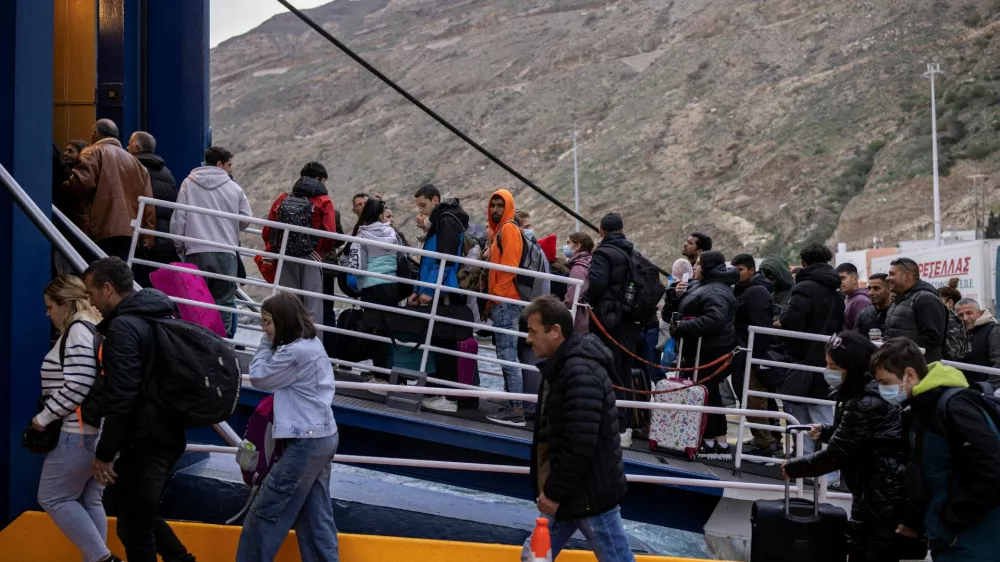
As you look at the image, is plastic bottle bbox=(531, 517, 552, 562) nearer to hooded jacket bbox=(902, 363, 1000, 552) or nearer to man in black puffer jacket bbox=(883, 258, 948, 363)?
hooded jacket bbox=(902, 363, 1000, 552)

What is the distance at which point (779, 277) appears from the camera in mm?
9602

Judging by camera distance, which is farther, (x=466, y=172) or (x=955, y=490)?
(x=466, y=172)

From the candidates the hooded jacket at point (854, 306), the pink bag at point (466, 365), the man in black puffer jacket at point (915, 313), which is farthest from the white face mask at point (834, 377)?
the hooded jacket at point (854, 306)

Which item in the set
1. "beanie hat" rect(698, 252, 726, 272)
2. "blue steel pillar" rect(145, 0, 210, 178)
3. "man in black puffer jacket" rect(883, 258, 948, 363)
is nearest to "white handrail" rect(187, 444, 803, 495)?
"man in black puffer jacket" rect(883, 258, 948, 363)

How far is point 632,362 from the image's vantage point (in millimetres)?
8445

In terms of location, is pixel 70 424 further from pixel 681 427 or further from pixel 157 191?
pixel 681 427

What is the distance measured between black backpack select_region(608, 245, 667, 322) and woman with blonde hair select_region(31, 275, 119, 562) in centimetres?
404

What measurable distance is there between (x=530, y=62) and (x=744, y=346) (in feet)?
282

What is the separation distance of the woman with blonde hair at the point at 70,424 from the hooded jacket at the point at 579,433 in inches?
84.4

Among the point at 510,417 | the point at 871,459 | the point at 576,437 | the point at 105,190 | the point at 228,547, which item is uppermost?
the point at 105,190

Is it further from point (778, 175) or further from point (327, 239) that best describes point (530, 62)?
point (327, 239)

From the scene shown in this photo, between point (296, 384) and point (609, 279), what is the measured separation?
11.2 ft

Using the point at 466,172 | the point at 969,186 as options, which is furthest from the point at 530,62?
the point at 969,186

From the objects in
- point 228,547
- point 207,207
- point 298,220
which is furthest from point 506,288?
point 228,547
